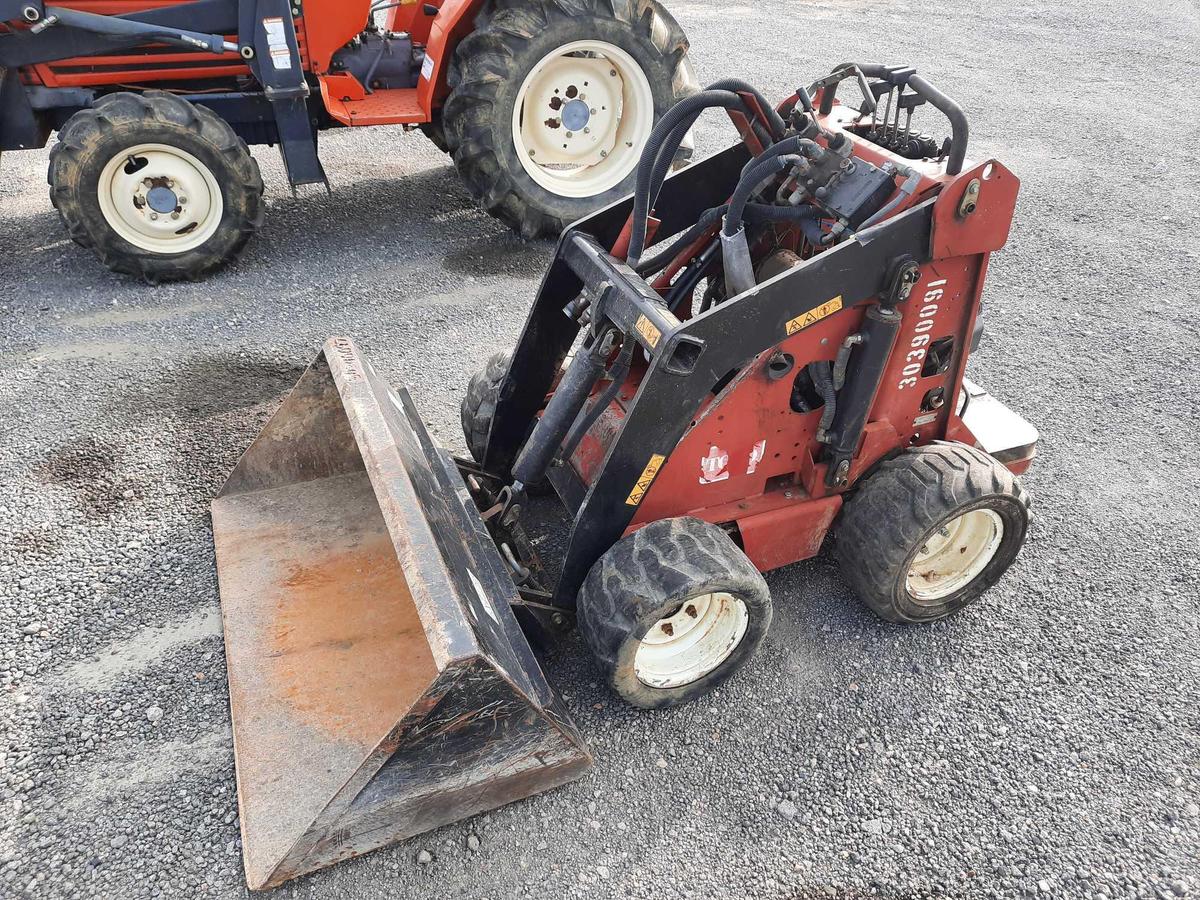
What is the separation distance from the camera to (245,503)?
3.61 meters

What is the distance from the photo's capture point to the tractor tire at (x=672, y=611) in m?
2.71

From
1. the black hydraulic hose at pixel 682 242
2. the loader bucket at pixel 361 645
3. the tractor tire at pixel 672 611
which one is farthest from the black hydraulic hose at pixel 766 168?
the loader bucket at pixel 361 645

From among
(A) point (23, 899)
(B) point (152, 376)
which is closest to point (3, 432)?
(B) point (152, 376)

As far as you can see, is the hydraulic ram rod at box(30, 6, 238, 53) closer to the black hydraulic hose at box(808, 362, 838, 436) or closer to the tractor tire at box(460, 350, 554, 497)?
the tractor tire at box(460, 350, 554, 497)

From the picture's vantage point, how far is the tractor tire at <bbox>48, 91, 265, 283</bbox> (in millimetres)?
5141

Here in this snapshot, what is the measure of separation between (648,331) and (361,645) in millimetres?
1448

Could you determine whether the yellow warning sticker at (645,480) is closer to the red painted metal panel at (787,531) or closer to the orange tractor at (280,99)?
the red painted metal panel at (787,531)

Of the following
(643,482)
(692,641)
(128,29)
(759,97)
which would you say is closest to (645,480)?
(643,482)

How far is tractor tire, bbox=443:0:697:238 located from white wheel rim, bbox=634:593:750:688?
12.3 feet

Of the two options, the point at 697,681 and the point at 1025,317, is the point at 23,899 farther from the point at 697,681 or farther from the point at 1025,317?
the point at 1025,317

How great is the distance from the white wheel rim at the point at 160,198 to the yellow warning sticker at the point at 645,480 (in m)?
3.93

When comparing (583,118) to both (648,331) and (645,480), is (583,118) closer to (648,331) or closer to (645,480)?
(648,331)

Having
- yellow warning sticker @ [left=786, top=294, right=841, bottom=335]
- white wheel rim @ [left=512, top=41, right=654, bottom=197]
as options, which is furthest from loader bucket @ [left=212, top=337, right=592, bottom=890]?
white wheel rim @ [left=512, top=41, right=654, bottom=197]

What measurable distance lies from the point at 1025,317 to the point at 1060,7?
397 inches
